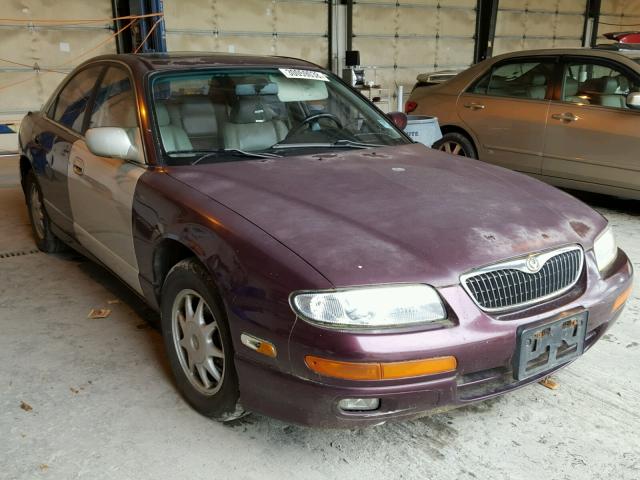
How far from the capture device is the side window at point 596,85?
17.3 feet

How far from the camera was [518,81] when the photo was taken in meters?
6.01

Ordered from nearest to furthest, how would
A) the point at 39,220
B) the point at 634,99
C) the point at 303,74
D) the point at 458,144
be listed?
the point at 303,74 → the point at 39,220 → the point at 634,99 → the point at 458,144

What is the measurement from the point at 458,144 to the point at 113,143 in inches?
175

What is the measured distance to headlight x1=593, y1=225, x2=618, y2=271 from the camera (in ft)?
7.81

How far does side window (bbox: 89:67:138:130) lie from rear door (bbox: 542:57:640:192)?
3.97 meters

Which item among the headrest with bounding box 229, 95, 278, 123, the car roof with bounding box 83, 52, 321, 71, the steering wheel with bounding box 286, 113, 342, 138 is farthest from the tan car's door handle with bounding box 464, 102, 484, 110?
the headrest with bounding box 229, 95, 278, 123

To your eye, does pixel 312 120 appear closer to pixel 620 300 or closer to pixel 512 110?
pixel 620 300

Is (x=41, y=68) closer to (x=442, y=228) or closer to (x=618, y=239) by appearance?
(x=618, y=239)

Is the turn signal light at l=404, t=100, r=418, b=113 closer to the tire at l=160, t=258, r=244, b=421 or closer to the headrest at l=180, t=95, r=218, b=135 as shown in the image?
the headrest at l=180, t=95, r=218, b=135

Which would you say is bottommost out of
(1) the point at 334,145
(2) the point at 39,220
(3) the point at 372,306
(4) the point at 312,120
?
(2) the point at 39,220

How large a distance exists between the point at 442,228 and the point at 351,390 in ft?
2.13

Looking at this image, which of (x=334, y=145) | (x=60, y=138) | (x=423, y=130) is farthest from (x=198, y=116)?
(x=423, y=130)

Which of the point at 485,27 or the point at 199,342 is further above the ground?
the point at 485,27

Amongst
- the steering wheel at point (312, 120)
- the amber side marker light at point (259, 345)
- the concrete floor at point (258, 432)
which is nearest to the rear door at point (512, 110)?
the concrete floor at point (258, 432)
